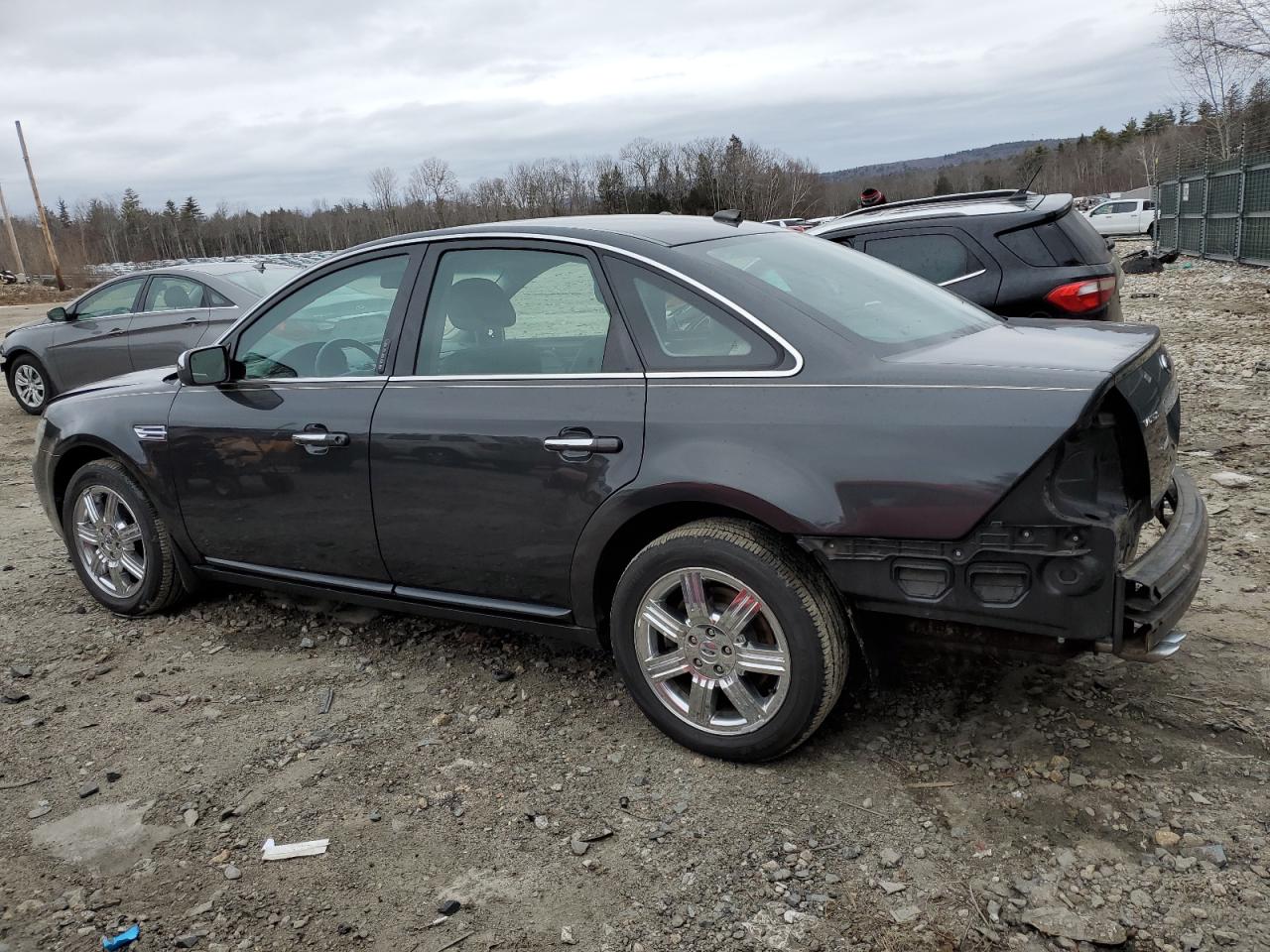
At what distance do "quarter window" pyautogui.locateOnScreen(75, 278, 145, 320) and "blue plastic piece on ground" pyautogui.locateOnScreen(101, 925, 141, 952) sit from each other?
895cm

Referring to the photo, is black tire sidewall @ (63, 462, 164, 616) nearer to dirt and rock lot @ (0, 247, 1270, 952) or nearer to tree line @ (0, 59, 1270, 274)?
dirt and rock lot @ (0, 247, 1270, 952)

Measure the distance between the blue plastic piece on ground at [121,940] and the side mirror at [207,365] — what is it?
7.52ft

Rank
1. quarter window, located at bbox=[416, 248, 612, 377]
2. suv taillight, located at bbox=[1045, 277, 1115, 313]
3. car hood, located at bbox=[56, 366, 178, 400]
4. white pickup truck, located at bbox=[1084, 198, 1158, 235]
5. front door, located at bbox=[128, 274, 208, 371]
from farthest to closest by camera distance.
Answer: white pickup truck, located at bbox=[1084, 198, 1158, 235]
front door, located at bbox=[128, 274, 208, 371]
suv taillight, located at bbox=[1045, 277, 1115, 313]
car hood, located at bbox=[56, 366, 178, 400]
quarter window, located at bbox=[416, 248, 612, 377]

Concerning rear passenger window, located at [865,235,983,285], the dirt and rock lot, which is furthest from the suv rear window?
the dirt and rock lot

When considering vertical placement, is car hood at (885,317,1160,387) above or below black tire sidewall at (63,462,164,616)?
above

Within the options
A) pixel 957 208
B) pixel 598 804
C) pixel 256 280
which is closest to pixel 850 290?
pixel 598 804

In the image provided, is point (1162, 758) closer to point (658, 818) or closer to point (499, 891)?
point (658, 818)

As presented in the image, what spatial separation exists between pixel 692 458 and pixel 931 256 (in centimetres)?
423

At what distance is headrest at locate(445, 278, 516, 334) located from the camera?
12.1ft

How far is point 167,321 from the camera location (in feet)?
32.4

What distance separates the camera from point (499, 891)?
2.71 meters

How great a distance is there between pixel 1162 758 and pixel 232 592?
4149mm

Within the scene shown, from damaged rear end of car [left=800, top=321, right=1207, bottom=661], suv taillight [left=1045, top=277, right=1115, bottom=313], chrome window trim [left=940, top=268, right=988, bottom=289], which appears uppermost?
chrome window trim [left=940, top=268, right=988, bottom=289]

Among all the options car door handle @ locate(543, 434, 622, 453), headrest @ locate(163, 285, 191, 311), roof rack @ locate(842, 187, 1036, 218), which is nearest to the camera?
car door handle @ locate(543, 434, 622, 453)
